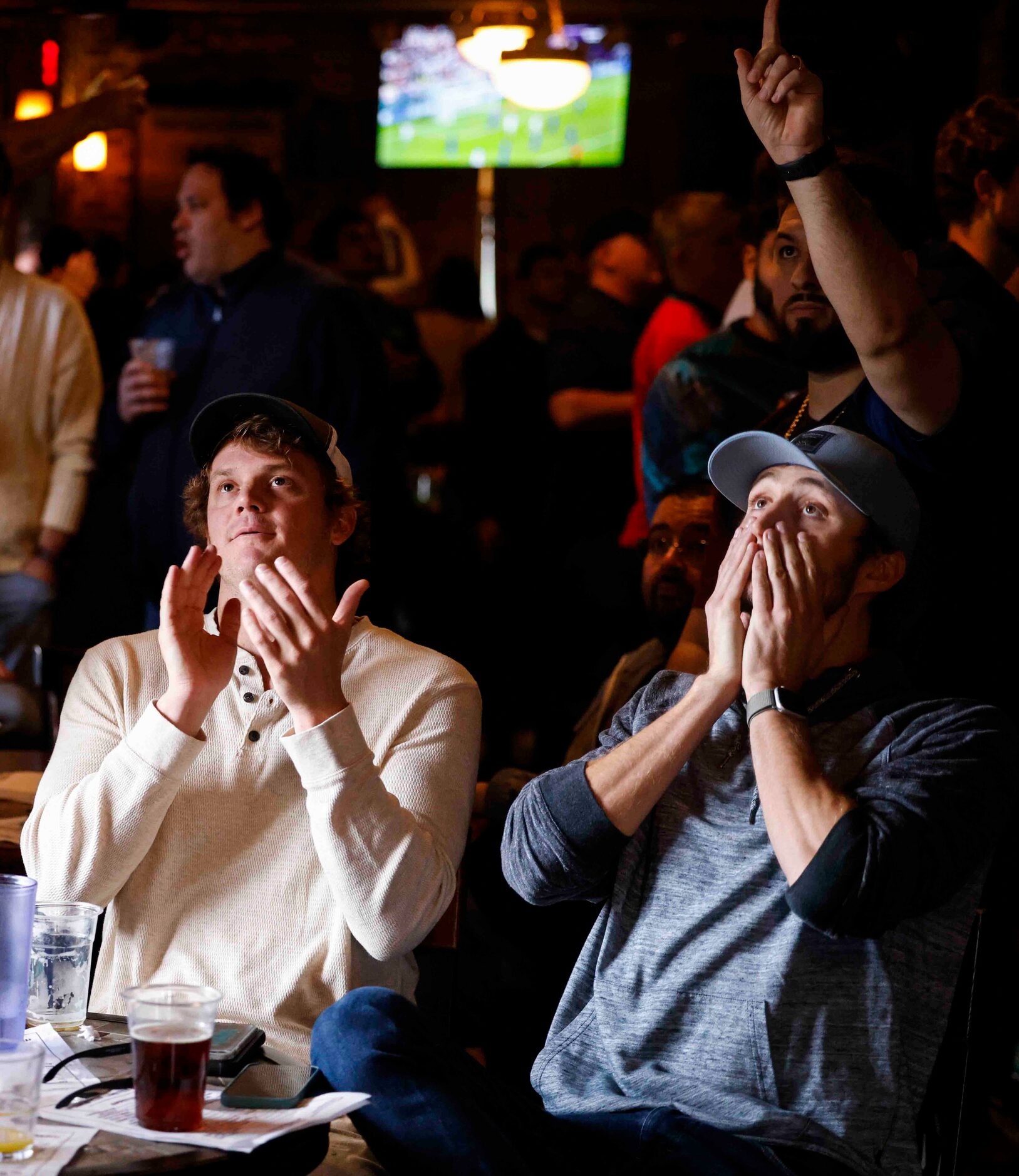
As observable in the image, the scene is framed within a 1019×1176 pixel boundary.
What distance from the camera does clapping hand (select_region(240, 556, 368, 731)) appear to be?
1.73m

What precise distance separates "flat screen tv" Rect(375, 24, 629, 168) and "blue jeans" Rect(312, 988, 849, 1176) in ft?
22.1

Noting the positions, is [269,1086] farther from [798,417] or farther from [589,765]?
[798,417]

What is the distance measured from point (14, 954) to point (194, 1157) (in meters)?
0.35

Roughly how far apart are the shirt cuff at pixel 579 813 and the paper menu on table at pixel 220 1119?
0.50m

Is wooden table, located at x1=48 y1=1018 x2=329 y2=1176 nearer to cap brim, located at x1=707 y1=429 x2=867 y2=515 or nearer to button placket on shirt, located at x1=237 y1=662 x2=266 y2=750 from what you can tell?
button placket on shirt, located at x1=237 y1=662 x2=266 y2=750

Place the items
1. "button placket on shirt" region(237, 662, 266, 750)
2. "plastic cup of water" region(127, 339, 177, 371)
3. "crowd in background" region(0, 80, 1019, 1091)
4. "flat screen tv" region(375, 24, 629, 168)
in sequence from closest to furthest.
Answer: "button placket on shirt" region(237, 662, 266, 750) < "crowd in background" region(0, 80, 1019, 1091) < "plastic cup of water" region(127, 339, 177, 371) < "flat screen tv" region(375, 24, 629, 168)

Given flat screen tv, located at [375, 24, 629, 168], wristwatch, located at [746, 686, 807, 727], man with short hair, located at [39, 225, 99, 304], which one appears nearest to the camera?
wristwatch, located at [746, 686, 807, 727]

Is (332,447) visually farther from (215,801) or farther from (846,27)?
(846,27)

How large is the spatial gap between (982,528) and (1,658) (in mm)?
2662

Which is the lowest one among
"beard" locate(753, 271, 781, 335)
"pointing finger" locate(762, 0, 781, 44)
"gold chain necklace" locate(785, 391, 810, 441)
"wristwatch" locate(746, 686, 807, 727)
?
"wristwatch" locate(746, 686, 807, 727)

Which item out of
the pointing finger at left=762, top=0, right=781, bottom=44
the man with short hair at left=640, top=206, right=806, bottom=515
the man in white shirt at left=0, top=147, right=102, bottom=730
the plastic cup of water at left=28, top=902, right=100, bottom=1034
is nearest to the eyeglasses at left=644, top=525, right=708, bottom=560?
the man with short hair at left=640, top=206, right=806, bottom=515

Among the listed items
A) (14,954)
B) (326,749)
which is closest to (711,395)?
(326,749)

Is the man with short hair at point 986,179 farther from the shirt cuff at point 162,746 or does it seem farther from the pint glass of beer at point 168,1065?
the pint glass of beer at point 168,1065

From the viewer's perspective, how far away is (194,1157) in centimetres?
118
